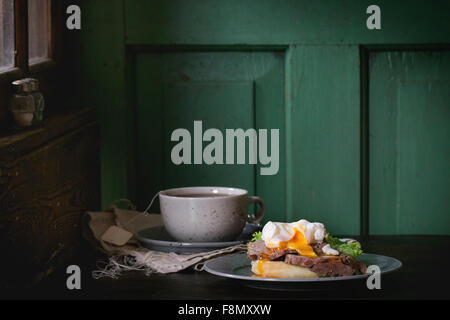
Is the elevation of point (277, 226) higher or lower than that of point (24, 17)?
lower

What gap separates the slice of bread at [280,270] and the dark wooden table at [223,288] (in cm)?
3

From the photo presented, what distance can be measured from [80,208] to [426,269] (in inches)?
30.3

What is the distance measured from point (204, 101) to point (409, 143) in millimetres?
668

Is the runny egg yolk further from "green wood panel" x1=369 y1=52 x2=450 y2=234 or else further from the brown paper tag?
"green wood panel" x1=369 y1=52 x2=450 y2=234

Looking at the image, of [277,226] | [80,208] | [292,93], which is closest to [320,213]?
[292,93]

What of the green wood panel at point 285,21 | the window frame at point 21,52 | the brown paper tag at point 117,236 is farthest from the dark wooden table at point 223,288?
the green wood panel at point 285,21

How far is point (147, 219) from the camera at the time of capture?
1500mm

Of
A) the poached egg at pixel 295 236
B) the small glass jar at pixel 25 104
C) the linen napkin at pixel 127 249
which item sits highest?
the small glass jar at pixel 25 104

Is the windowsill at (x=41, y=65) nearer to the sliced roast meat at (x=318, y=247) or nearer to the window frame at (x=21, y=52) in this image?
the window frame at (x=21, y=52)

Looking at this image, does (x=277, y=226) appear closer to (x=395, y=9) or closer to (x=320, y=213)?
(x=320, y=213)

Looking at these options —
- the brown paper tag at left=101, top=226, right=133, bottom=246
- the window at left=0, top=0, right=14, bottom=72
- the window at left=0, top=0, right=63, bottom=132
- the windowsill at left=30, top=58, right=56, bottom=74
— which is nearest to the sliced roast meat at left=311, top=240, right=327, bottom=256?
the brown paper tag at left=101, top=226, right=133, bottom=246

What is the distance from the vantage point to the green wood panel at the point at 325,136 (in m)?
1.97

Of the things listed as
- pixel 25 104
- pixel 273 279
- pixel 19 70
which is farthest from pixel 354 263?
pixel 19 70
